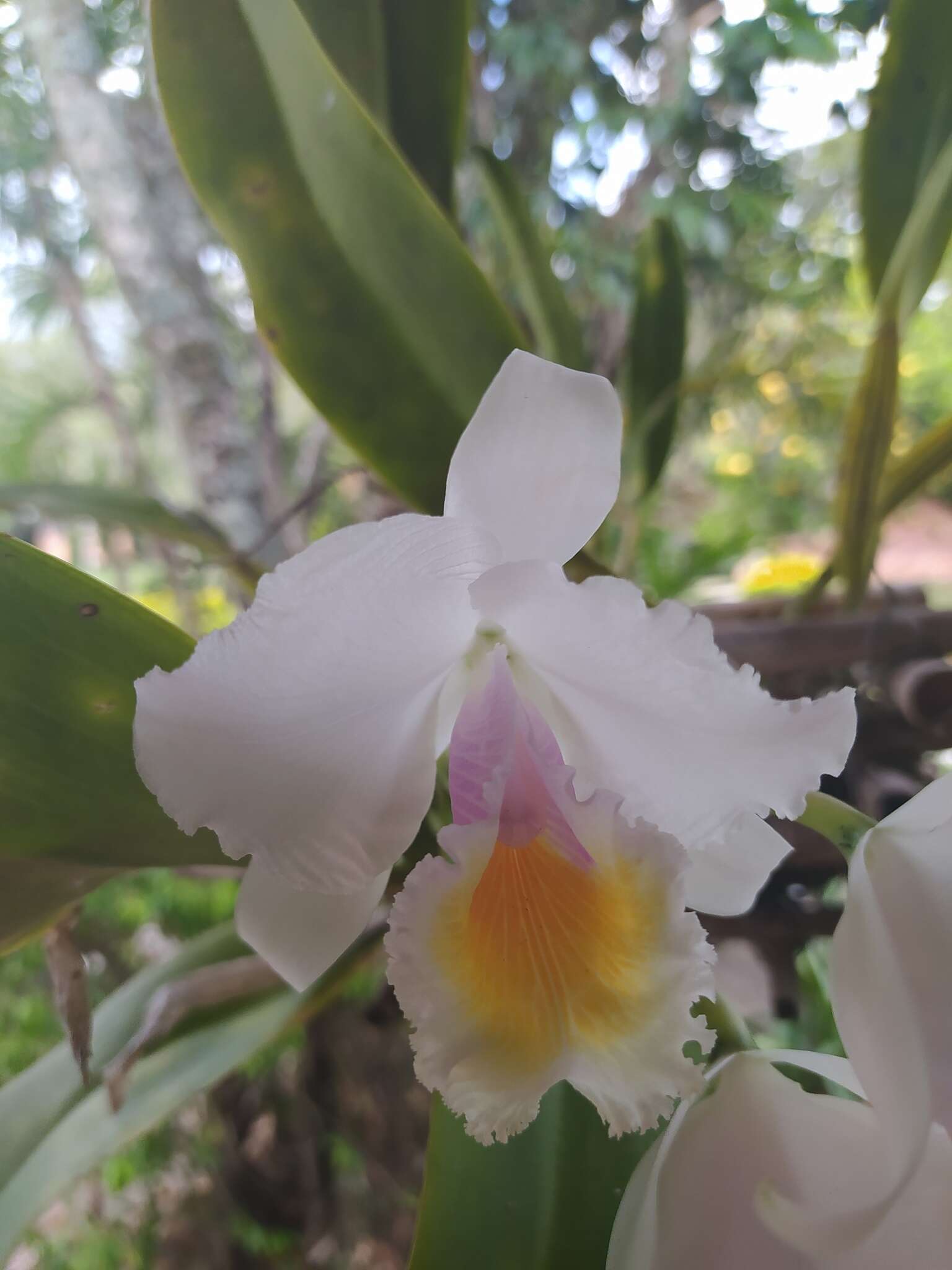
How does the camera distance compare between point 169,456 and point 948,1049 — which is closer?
point 948,1049

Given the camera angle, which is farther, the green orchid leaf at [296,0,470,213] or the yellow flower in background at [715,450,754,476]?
the yellow flower in background at [715,450,754,476]

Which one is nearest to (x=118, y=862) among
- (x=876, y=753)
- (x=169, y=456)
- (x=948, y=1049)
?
(x=948, y=1049)

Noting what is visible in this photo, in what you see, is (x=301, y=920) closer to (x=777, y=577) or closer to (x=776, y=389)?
(x=777, y=577)

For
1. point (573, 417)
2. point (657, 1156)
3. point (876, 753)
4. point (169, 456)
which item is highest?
point (169, 456)

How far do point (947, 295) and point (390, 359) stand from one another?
3.83 m

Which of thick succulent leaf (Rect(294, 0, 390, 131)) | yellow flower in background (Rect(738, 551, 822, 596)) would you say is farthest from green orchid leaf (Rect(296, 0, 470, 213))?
yellow flower in background (Rect(738, 551, 822, 596))

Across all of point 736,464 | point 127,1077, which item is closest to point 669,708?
point 127,1077

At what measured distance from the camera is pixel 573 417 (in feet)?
1.05

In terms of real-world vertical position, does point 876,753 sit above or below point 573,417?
below

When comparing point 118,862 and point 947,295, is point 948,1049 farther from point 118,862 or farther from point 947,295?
point 947,295

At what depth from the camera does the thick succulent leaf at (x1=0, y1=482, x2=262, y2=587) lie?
0.66m

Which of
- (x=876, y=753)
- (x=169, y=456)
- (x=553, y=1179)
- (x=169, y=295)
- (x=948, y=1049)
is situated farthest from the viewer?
(x=169, y=456)

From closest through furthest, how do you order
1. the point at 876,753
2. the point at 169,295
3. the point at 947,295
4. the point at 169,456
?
the point at 876,753, the point at 169,295, the point at 169,456, the point at 947,295

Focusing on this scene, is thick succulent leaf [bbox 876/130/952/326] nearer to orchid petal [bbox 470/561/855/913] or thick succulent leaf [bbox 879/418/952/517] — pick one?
thick succulent leaf [bbox 879/418/952/517]
